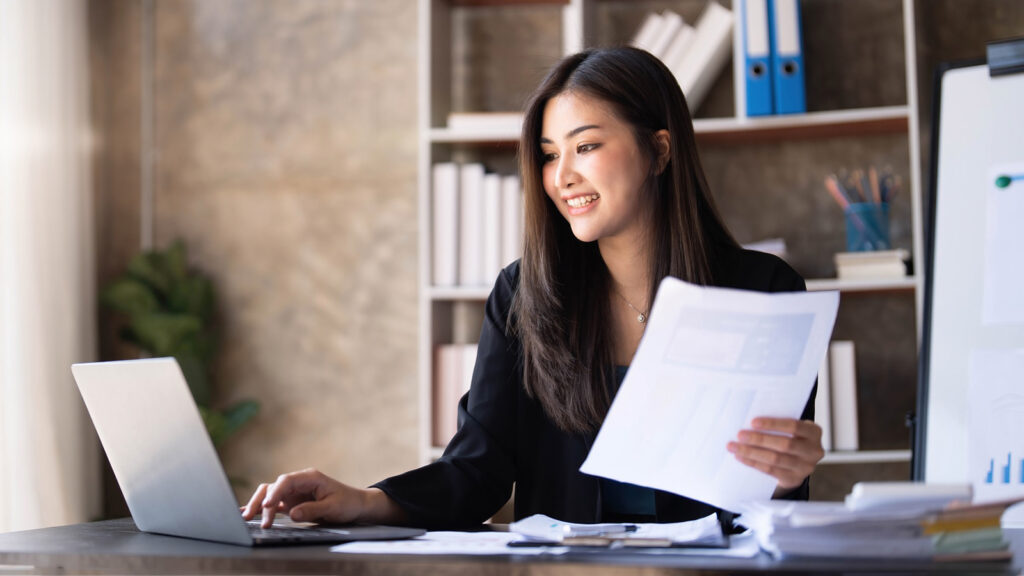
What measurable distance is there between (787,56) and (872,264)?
58cm

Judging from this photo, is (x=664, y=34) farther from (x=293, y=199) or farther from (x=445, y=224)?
(x=293, y=199)

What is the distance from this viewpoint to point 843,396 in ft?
8.24

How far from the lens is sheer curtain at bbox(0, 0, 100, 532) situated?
2.62 meters

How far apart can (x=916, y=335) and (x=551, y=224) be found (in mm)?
1520

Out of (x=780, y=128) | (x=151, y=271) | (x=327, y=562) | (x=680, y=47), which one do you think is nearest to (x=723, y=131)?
(x=780, y=128)

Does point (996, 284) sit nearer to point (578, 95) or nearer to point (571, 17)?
point (578, 95)

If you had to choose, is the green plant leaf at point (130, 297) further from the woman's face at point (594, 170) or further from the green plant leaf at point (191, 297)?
the woman's face at point (594, 170)

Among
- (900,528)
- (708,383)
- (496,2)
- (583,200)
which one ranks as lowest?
(900,528)

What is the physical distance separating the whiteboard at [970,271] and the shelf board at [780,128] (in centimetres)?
40

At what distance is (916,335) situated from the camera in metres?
2.76

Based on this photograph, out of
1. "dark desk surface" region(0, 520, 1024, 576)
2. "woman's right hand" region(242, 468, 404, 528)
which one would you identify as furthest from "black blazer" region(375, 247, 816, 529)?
"dark desk surface" region(0, 520, 1024, 576)

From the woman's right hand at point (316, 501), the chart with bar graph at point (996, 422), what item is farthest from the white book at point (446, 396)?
the woman's right hand at point (316, 501)

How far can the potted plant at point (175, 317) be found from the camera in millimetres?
2807

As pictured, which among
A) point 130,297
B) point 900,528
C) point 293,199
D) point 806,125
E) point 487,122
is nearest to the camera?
point 900,528
